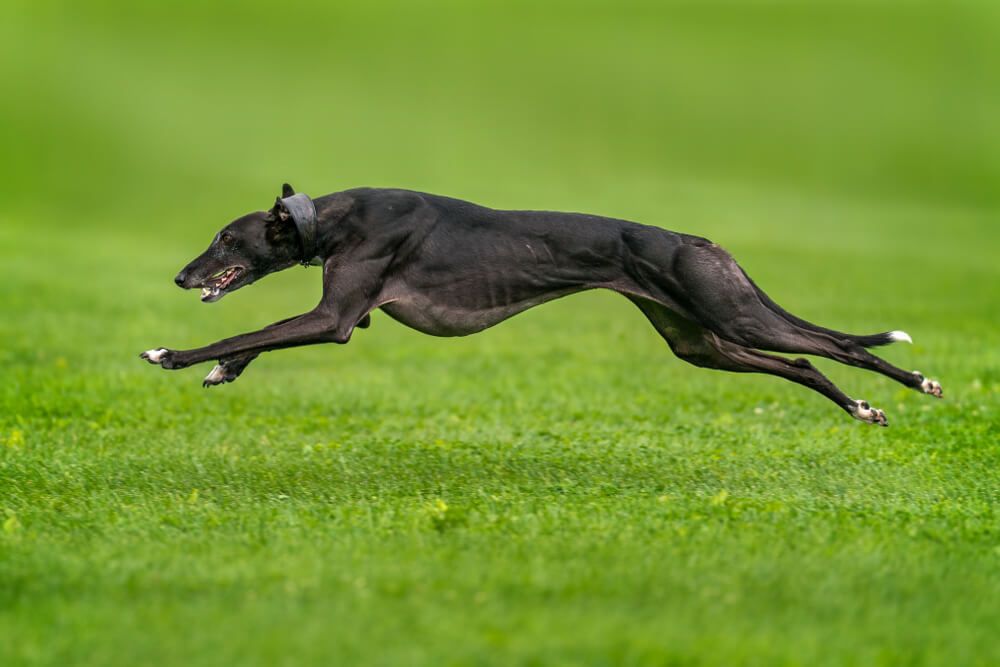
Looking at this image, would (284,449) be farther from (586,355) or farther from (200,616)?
(586,355)

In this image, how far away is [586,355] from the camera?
18.9 m

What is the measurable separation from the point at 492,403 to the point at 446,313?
16.7ft

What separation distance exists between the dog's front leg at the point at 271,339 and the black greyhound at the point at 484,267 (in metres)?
0.16

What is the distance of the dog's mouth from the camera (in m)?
9.61

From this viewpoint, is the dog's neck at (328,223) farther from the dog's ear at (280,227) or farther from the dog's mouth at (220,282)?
the dog's mouth at (220,282)

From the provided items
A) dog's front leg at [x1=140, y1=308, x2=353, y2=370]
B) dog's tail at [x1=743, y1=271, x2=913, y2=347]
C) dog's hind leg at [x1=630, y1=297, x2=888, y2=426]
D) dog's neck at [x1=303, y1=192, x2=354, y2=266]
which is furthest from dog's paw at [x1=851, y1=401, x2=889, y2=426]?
dog's neck at [x1=303, y1=192, x2=354, y2=266]

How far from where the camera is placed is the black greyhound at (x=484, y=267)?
382 inches

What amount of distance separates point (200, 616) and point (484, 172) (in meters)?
34.5

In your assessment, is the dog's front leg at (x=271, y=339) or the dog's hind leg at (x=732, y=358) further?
the dog's hind leg at (x=732, y=358)

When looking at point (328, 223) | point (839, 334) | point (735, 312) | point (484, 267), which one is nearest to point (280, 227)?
point (328, 223)

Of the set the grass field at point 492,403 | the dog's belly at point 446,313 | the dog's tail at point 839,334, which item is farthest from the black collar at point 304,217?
the dog's tail at point 839,334

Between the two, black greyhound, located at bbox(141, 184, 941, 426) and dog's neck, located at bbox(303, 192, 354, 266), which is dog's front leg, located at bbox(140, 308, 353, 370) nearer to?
black greyhound, located at bbox(141, 184, 941, 426)

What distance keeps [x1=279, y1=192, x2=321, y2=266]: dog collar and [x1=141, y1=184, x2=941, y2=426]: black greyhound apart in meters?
0.02

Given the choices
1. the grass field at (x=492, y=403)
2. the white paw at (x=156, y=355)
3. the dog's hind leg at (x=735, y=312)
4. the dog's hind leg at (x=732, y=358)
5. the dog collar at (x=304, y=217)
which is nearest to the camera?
the grass field at (x=492, y=403)
